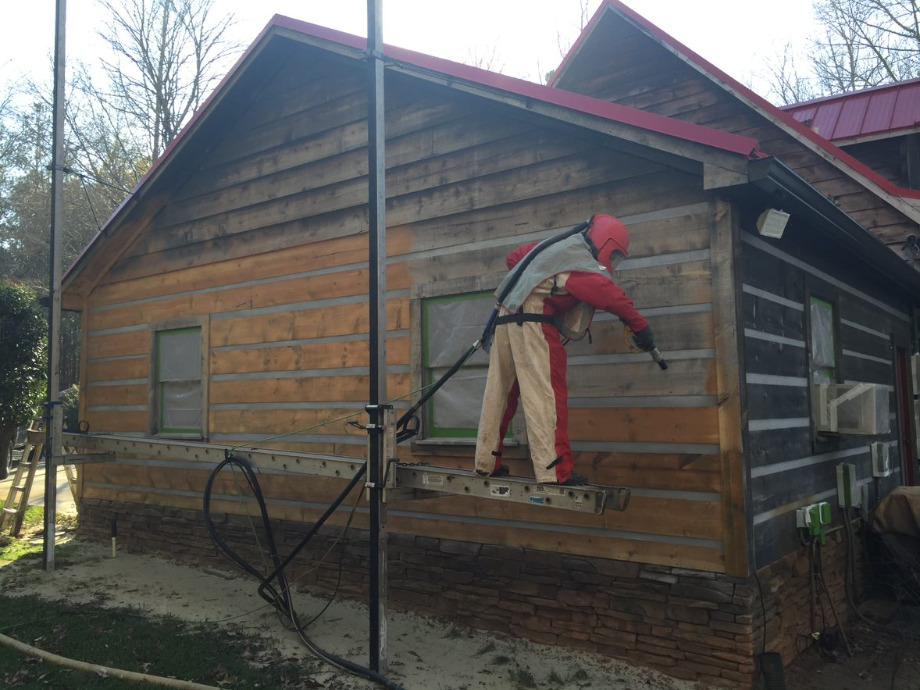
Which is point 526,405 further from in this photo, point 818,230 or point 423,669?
point 818,230

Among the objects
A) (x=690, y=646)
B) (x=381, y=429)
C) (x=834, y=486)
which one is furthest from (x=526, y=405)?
(x=834, y=486)

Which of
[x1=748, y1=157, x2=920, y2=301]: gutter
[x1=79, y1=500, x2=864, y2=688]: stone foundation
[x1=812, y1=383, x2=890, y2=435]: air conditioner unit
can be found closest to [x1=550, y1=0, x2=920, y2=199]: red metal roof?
[x1=748, y1=157, x2=920, y2=301]: gutter

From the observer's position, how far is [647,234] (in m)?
5.57

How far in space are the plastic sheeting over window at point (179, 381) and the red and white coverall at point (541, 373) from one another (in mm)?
4719

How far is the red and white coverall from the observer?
4629 millimetres

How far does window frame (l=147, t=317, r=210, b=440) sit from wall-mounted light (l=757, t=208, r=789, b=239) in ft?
19.0

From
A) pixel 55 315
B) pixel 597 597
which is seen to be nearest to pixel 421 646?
pixel 597 597

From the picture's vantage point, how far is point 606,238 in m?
4.89

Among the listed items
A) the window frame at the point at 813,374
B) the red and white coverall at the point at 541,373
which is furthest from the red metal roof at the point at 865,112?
the red and white coverall at the point at 541,373

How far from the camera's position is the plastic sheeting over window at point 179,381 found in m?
8.62

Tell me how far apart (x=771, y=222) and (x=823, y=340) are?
2.26m

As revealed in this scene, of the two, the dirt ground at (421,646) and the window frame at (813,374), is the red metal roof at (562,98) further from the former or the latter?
the dirt ground at (421,646)

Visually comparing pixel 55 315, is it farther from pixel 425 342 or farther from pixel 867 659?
pixel 867 659

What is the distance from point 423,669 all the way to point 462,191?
150 inches
